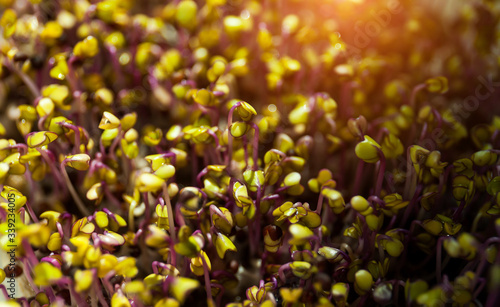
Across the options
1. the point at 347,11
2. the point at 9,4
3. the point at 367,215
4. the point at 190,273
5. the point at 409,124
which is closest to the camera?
the point at 367,215

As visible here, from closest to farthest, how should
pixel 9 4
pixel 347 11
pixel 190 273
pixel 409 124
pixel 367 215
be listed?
pixel 367 215, pixel 190 273, pixel 409 124, pixel 9 4, pixel 347 11

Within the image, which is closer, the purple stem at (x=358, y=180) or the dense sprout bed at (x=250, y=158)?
the dense sprout bed at (x=250, y=158)

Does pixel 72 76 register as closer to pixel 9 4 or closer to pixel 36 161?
pixel 36 161

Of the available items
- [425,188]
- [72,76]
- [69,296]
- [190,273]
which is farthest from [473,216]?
[72,76]

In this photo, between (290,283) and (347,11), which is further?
(347,11)

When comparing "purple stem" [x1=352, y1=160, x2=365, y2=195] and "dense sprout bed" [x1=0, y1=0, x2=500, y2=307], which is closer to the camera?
"dense sprout bed" [x1=0, y1=0, x2=500, y2=307]

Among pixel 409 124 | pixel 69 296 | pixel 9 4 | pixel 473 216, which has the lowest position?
pixel 69 296

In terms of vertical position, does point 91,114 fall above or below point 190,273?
above
